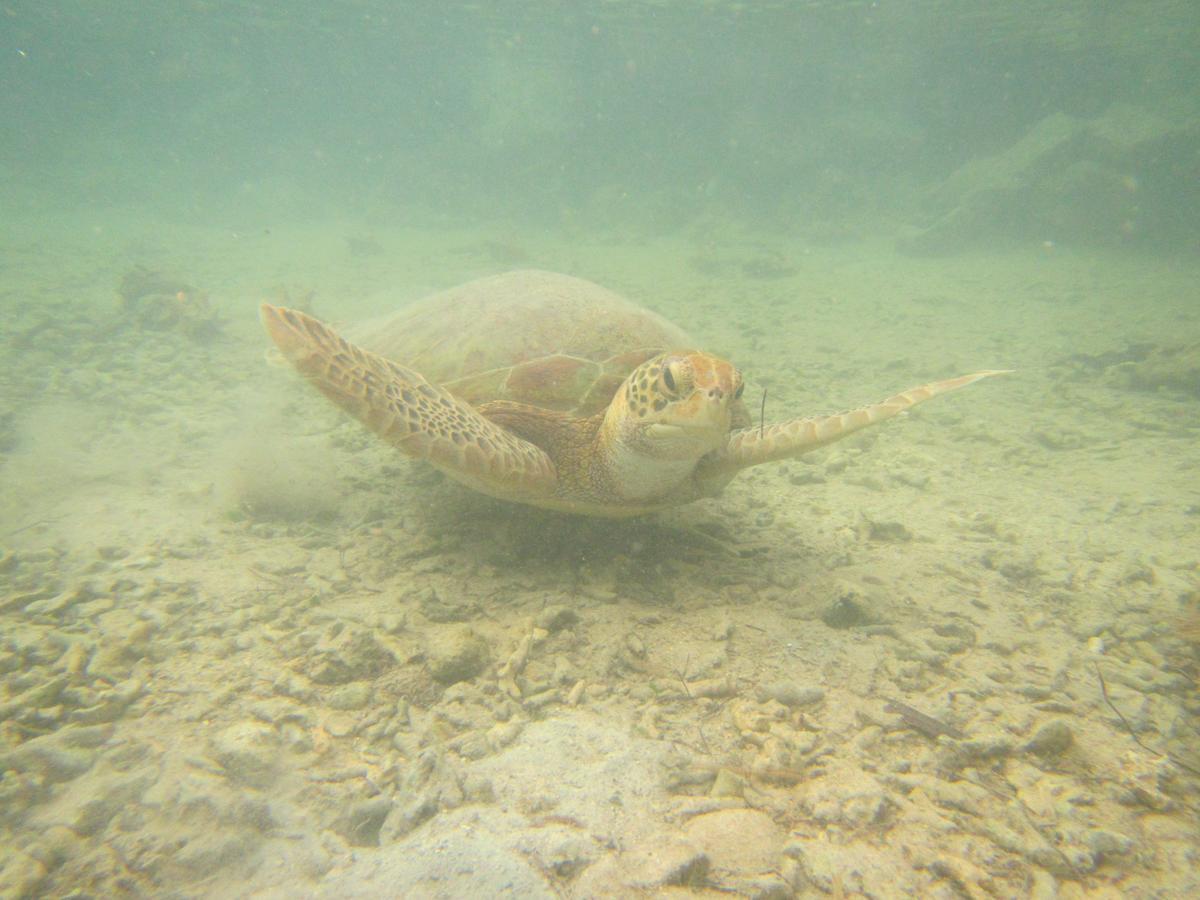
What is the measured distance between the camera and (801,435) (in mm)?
2404

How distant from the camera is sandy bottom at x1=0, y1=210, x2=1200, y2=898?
3.88 ft

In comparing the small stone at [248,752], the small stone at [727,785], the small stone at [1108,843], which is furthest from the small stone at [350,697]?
the small stone at [1108,843]

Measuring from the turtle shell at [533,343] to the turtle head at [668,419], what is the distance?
0.45 m

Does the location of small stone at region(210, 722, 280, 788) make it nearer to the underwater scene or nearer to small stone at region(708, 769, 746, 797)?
the underwater scene

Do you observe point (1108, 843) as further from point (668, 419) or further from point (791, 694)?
point (668, 419)

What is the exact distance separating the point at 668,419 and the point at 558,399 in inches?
32.5

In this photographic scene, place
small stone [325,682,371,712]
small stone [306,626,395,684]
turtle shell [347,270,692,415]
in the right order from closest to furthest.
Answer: small stone [325,682,371,712], small stone [306,626,395,684], turtle shell [347,270,692,415]

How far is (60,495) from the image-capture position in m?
3.10

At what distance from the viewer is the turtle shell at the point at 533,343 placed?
282 centimetres

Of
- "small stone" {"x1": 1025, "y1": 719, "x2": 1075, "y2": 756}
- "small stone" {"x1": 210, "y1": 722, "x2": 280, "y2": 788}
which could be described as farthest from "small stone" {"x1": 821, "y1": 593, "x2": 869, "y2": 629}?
"small stone" {"x1": 210, "y1": 722, "x2": 280, "y2": 788}

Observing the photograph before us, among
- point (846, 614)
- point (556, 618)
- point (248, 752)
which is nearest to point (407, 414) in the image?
point (556, 618)

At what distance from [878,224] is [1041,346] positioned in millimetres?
15647

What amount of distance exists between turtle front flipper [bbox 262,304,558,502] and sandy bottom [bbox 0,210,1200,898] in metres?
0.48

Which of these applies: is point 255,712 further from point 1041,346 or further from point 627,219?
point 627,219
